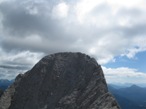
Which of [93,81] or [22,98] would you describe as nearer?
[93,81]

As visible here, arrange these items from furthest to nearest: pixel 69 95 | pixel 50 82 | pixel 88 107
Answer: pixel 50 82
pixel 69 95
pixel 88 107

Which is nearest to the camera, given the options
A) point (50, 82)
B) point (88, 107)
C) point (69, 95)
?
point (88, 107)

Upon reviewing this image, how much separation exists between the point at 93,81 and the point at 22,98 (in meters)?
15.7

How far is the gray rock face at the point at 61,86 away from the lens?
49.7 metres

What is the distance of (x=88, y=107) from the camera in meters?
48.1

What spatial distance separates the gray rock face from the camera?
163ft

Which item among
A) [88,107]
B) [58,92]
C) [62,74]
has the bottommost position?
[88,107]

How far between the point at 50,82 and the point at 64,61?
5.00 meters

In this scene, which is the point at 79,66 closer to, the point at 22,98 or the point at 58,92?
the point at 58,92

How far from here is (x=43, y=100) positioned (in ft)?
176

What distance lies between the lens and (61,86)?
53375mm

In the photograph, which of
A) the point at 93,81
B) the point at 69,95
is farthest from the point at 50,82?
the point at 93,81

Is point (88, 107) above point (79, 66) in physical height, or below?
below

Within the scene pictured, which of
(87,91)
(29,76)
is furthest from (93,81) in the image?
(29,76)
